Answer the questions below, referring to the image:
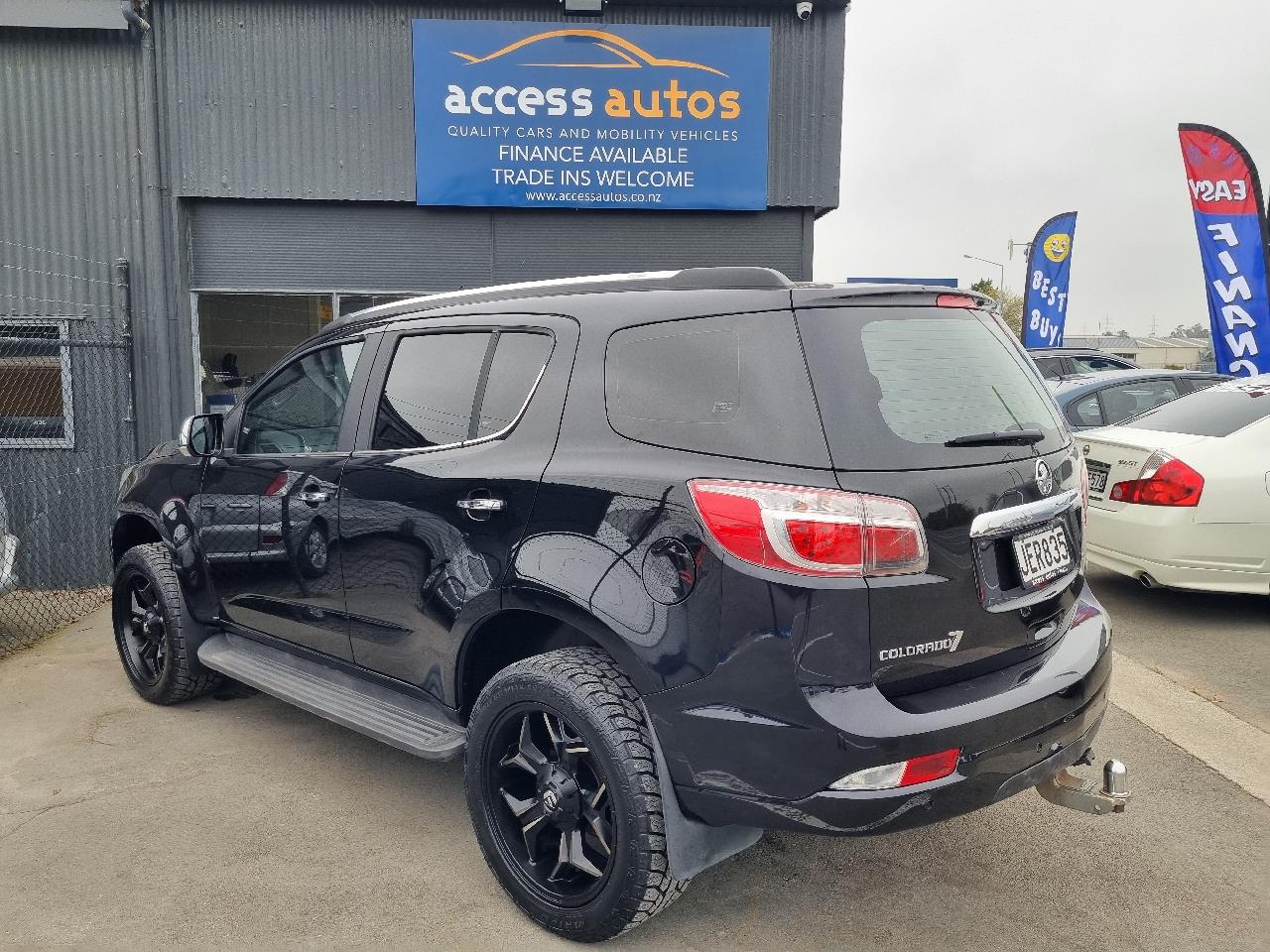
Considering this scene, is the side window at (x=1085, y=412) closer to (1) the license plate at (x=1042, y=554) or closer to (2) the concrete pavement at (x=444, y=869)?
(2) the concrete pavement at (x=444, y=869)

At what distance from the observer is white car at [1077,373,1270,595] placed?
577cm

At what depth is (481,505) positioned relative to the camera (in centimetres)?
296

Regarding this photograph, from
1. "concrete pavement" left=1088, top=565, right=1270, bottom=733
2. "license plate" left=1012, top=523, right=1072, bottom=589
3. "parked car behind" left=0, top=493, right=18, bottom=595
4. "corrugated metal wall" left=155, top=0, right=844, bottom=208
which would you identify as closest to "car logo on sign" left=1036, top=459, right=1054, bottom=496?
"license plate" left=1012, top=523, right=1072, bottom=589

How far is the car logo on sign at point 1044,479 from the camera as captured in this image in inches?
107

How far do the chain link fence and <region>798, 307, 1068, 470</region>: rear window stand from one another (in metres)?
8.28

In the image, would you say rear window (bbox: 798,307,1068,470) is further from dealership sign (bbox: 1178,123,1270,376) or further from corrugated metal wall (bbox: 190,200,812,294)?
dealership sign (bbox: 1178,123,1270,376)

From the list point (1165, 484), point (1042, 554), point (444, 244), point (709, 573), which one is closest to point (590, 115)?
point (444, 244)

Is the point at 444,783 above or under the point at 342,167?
under

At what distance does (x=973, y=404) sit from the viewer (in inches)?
108

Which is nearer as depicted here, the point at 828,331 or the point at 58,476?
the point at 828,331

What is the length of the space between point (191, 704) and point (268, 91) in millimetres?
6529

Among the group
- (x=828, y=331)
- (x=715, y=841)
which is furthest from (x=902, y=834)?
(x=828, y=331)

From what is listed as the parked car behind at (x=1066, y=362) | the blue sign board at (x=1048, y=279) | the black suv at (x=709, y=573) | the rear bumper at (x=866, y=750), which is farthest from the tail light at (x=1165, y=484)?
the blue sign board at (x=1048, y=279)

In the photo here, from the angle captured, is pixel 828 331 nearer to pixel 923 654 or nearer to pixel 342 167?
pixel 923 654
